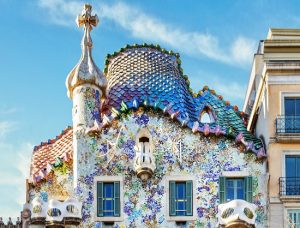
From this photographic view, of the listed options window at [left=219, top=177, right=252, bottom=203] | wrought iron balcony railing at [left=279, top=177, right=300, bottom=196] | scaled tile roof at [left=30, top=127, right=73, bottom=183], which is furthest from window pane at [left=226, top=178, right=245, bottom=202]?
scaled tile roof at [left=30, top=127, right=73, bottom=183]

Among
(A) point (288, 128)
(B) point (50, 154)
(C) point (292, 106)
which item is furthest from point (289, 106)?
(B) point (50, 154)

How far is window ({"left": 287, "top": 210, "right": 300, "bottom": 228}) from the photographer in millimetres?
33844

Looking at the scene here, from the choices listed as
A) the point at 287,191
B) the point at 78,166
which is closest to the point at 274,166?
the point at 287,191

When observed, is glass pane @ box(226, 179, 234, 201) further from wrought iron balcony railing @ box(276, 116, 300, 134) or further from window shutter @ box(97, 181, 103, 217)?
window shutter @ box(97, 181, 103, 217)

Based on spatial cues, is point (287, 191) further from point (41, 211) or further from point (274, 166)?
point (41, 211)

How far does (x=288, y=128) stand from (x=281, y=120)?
1.04 feet

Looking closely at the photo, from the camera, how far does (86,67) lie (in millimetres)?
35969

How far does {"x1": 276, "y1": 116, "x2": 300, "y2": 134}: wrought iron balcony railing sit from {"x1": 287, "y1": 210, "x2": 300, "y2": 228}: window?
2392 mm

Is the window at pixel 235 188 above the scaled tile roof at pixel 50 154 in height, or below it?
below

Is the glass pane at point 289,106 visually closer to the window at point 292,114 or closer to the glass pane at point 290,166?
the window at point 292,114

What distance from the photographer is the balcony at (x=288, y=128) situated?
34.5 m

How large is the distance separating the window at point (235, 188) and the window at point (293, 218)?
1.26 m

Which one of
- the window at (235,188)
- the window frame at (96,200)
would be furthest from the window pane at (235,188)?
the window frame at (96,200)

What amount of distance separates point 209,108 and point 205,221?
13.5 feet
